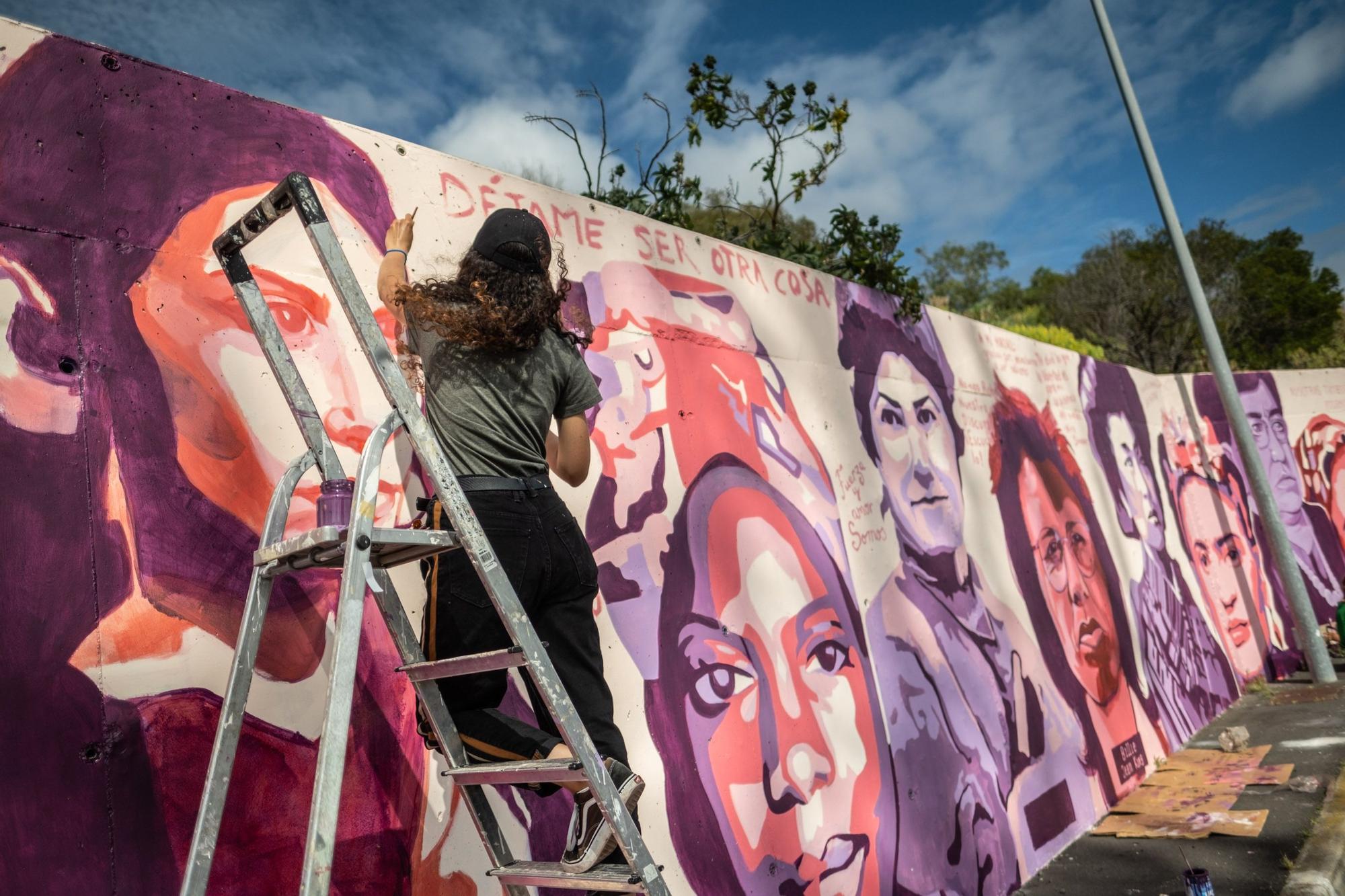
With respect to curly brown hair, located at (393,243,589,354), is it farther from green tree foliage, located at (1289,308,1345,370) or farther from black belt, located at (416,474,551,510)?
green tree foliage, located at (1289,308,1345,370)

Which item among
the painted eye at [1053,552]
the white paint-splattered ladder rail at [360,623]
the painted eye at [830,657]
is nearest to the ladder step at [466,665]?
the white paint-splattered ladder rail at [360,623]

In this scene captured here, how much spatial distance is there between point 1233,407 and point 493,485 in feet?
28.6

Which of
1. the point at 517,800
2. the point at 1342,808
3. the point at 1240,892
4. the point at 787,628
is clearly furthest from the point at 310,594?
the point at 1342,808

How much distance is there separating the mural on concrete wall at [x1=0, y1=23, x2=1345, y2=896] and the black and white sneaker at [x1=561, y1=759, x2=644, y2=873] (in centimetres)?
71

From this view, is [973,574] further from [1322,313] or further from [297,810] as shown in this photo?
[1322,313]

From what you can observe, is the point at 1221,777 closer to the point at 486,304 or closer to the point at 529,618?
the point at 529,618

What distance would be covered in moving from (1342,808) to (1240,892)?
49.2 inches

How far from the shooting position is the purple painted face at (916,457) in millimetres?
5199

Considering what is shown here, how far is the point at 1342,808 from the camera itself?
4977 mm

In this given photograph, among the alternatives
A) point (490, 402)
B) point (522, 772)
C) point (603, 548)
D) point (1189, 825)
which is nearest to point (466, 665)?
point (522, 772)

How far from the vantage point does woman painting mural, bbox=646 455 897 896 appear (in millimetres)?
3508

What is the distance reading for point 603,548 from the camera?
3.44 m

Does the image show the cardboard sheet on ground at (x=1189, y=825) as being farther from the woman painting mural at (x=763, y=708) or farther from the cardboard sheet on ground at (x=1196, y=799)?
the woman painting mural at (x=763, y=708)

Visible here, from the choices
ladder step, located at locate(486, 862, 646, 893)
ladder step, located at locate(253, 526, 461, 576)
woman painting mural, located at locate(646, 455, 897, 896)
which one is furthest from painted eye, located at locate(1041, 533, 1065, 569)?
ladder step, located at locate(253, 526, 461, 576)
